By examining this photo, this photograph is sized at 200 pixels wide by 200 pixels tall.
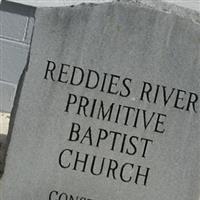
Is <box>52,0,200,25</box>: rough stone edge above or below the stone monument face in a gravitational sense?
above

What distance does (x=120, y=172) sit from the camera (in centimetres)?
486

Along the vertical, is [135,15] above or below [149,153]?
above

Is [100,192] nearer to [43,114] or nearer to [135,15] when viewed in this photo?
[43,114]

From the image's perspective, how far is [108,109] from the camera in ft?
15.7

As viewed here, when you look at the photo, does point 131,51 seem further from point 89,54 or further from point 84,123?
point 84,123

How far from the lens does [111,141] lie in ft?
15.9

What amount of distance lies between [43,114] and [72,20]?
2.16ft

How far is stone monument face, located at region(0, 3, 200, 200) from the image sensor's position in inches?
186

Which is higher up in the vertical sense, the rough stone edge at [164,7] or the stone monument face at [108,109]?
the rough stone edge at [164,7]

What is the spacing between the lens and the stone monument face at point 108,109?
4.73 m

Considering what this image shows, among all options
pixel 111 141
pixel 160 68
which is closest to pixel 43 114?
pixel 111 141

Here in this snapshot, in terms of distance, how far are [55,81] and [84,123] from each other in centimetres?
34

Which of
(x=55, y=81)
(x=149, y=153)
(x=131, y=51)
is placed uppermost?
(x=131, y=51)

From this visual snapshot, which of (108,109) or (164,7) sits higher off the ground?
(164,7)
